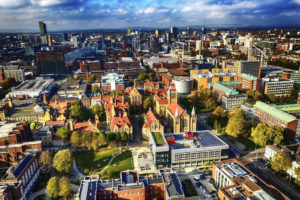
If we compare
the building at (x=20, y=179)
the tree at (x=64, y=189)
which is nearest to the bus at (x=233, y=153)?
the tree at (x=64, y=189)

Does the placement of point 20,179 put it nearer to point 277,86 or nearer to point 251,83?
point 251,83

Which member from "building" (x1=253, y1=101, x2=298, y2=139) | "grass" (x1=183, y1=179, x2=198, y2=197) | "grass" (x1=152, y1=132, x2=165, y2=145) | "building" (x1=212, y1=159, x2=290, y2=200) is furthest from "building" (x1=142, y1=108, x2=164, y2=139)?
"building" (x1=253, y1=101, x2=298, y2=139)

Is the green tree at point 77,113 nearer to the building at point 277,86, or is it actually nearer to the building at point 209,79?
the building at point 209,79

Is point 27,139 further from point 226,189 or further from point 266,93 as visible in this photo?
point 266,93

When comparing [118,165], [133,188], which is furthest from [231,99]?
[133,188]

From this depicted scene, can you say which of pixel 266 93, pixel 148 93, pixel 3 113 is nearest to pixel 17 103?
pixel 3 113

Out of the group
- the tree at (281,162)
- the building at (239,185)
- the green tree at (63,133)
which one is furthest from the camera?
the green tree at (63,133)

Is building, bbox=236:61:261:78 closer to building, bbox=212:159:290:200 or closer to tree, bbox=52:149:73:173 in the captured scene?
building, bbox=212:159:290:200
